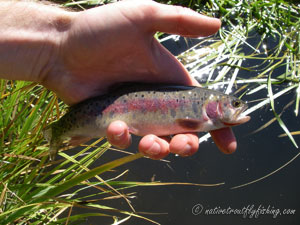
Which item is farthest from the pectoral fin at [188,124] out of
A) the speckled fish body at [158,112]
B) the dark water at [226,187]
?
the dark water at [226,187]

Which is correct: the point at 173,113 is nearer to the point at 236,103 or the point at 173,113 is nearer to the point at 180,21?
the point at 236,103

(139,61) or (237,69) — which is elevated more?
(139,61)

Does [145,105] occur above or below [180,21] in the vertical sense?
below

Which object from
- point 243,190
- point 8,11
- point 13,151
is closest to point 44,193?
point 13,151

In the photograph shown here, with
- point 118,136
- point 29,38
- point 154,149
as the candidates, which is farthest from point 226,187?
point 29,38

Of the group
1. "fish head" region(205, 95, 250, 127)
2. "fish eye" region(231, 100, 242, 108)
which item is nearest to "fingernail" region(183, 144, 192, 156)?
"fish head" region(205, 95, 250, 127)

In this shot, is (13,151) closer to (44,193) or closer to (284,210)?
(44,193)
